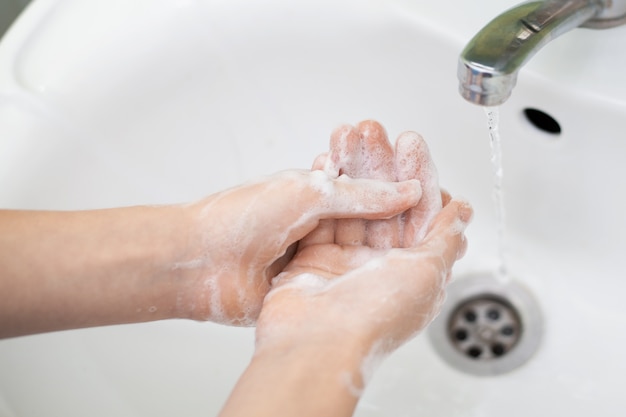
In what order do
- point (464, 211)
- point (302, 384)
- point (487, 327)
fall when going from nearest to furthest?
1. point (302, 384)
2. point (464, 211)
3. point (487, 327)

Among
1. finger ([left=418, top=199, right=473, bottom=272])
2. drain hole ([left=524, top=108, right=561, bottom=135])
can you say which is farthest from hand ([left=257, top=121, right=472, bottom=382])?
drain hole ([left=524, top=108, right=561, bottom=135])

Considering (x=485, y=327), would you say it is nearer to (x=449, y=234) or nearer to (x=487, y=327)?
(x=487, y=327)

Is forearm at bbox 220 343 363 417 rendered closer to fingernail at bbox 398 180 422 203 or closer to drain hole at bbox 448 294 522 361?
fingernail at bbox 398 180 422 203

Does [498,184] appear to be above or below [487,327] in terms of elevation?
above

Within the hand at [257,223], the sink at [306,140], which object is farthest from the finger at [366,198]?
the sink at [306,140]

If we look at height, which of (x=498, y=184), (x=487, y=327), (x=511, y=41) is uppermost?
(x=511, y=41)

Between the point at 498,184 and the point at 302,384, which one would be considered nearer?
the point at 302,384

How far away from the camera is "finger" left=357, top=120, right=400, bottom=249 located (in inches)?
18.2

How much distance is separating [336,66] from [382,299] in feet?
0.84

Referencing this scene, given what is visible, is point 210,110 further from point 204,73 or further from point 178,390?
point 178,390

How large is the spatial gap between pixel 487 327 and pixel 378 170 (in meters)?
0.20

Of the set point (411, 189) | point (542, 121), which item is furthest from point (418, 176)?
point (542, 121)

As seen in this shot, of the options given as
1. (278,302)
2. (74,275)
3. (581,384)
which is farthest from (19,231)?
(581,384)

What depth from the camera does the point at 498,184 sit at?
0.54 meters
